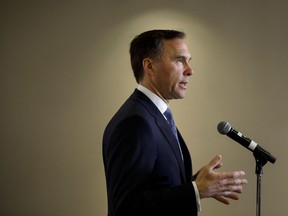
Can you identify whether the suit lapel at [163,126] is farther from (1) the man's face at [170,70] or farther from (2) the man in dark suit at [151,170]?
(1) the man's face at [170,70]

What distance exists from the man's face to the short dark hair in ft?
0.09

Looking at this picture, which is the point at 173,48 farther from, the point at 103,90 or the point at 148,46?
the point at 103,90

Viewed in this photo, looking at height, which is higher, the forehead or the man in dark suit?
the forehead

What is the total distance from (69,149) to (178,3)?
1641 mm

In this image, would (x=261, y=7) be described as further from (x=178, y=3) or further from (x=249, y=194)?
(x=249, y=194)

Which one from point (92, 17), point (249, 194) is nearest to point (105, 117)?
point (92, 17)

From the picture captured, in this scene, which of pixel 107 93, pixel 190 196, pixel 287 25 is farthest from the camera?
pixel 107 93

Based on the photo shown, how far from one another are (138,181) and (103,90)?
1754 mm

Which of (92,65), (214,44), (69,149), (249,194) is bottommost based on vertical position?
(249,194)

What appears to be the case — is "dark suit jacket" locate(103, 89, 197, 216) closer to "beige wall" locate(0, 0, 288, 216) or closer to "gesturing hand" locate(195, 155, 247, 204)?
"gesturing hand" locate(195, 155, 247, 204)

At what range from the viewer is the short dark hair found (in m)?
1.40

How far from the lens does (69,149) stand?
2.74 m

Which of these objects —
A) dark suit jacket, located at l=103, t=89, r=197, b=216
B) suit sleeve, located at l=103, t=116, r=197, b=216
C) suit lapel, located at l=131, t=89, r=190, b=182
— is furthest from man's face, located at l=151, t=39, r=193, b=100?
suit sleeve, located at l=103, t=116, r=197, b=216

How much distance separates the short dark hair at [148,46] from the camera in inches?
55.1
